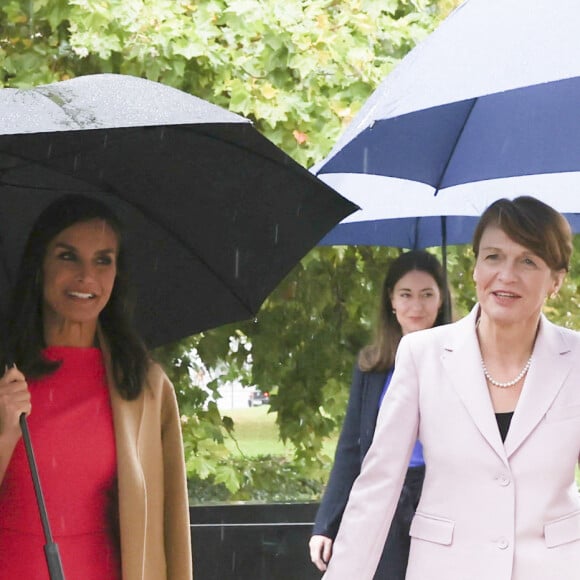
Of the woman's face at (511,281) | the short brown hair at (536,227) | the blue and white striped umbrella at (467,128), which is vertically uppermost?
the blue and white striped umbrella at (467,128)

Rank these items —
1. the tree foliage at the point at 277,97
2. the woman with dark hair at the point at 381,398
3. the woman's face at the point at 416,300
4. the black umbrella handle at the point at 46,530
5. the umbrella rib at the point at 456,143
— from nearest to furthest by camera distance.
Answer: the black umbrella handle at the point at 46,530, the umbrella rib at the point at 456,143, the woman with dark hair at the point at 381,398, the woman's face at the point at 416,300, the tree foliage at the point at 277,97

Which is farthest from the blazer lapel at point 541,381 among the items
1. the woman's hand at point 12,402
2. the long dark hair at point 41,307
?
the woman's hand at point 12,402

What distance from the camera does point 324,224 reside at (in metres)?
4.35

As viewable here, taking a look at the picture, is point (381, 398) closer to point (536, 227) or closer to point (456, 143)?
point (456, 143)

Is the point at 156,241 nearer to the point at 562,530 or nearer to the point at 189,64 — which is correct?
the point at 562,530

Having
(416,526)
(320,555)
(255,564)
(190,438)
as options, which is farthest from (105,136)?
(190,438)

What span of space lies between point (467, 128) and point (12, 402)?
2.33m

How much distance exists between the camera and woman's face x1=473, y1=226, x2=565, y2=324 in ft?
13.2

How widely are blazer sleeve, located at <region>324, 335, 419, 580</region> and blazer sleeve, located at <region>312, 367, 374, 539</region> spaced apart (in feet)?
5.69

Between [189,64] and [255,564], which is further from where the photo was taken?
[189,64]

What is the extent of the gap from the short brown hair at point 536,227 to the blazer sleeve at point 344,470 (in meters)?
1.94

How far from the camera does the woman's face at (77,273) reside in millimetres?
3994

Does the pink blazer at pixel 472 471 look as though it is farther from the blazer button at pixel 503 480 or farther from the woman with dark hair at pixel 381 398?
the woman with dark hair at pixel 381 398

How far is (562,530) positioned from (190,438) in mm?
4689
